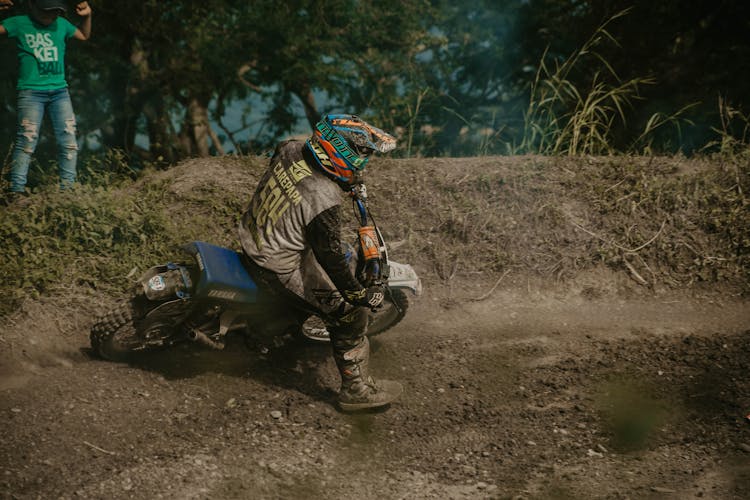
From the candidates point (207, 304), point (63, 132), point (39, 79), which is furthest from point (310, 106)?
point (207, 304)

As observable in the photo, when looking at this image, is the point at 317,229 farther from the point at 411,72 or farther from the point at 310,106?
the point at 310,106

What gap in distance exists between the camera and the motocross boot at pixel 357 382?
4.35 metres

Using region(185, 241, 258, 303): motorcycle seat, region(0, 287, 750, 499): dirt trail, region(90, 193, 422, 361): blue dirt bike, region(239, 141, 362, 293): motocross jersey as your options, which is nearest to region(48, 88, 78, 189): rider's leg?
region(0, 287, 750, 499): dirt trail

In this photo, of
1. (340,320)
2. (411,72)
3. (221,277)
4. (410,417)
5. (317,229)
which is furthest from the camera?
(411,72)

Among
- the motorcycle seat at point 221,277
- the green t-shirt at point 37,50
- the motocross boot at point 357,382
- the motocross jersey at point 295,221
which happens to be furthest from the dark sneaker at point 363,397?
the green t-shirt at point 37,50

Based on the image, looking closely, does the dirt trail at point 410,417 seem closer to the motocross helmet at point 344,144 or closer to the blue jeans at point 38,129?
the blue jeans at point 38,129

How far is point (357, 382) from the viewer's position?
173 inches

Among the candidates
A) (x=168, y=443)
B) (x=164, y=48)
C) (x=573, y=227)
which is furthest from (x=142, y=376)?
(x=164, y=48)

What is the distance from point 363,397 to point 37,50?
4.38 meters

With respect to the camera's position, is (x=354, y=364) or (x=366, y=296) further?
(x=354, y=364)

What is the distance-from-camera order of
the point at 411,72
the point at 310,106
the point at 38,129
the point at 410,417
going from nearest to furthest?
1. the point at 410,417
2. the point at 38,129
3. the point at 411,72
4. the point at 310,106

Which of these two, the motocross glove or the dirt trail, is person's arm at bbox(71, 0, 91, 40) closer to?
the dirt trail

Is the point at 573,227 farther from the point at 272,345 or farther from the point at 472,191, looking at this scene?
the point at 272,345

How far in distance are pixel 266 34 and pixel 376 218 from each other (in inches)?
257
